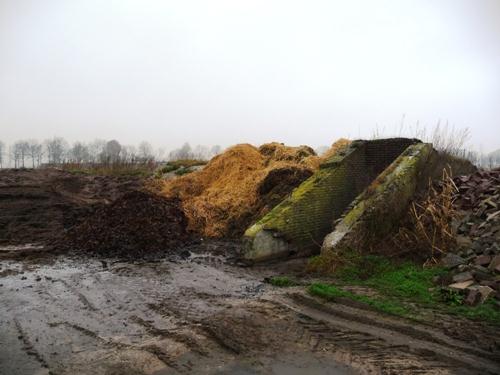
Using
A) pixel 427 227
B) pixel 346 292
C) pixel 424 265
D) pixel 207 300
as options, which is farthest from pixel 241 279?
pixel 427 227

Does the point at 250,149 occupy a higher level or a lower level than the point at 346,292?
higher

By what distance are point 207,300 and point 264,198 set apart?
552 cm

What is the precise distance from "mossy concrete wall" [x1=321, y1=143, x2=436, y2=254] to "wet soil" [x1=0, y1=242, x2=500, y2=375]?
1.73 meters

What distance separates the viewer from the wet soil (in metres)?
4.07

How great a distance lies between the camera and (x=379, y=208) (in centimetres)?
800

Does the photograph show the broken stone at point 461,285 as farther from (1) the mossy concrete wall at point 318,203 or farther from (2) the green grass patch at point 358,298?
(1) the mossy concrete wall at point 318,203

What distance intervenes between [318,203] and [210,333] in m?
4.88

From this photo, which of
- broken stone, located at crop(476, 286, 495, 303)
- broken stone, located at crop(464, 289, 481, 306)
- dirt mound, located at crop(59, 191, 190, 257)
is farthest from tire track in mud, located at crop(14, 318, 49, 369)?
broken stone, located at crop(476, 286, 495, 303)

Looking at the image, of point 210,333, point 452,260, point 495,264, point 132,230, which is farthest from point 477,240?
point 132,230

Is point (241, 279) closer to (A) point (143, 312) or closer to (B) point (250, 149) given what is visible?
(A) point (143, 312)

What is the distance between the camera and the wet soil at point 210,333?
407 cm

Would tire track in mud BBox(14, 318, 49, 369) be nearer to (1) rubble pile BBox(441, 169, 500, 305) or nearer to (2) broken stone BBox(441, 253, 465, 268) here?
(1) rubble pile BBox(441, 169, 500, 305)

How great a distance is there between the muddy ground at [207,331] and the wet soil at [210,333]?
0.5 inches

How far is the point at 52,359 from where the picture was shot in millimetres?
4176
